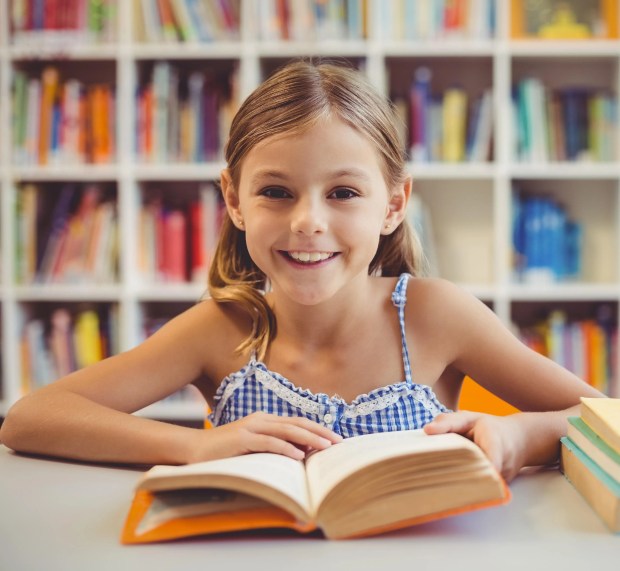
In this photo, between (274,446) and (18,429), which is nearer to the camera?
(274,446)

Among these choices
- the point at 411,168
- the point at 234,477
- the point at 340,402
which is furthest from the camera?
the point at 411,168

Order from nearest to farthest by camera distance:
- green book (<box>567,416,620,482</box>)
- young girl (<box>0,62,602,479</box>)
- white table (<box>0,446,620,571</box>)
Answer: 1. white table (<box>0,446,620,571</box>)
2. green book (<box>567,416,620,482</box>)
3. young girl (<box>0,62,602,479</box>)

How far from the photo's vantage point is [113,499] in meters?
0.76

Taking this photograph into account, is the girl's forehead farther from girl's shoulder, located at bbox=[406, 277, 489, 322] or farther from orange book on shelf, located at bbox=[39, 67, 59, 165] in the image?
orange book on shelf, located at bbox=[39, 67, 59, 165]

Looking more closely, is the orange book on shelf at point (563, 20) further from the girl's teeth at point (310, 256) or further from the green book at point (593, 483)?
the green book at point (593, 483)

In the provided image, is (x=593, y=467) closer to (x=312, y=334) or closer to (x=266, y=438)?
(x=266, y=438)

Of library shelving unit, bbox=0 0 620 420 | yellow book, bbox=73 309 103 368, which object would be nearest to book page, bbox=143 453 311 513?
library shelving unit, bbox=0 0 620 420

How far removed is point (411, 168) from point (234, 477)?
2027mm

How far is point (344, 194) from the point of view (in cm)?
98

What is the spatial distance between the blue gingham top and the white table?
1.05 feet

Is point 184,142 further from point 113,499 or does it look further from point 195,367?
point 113,499

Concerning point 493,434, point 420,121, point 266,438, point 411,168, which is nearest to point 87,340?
point 411,168

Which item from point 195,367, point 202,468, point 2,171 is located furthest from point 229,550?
point 2,171

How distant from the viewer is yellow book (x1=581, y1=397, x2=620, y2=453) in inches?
27.7
